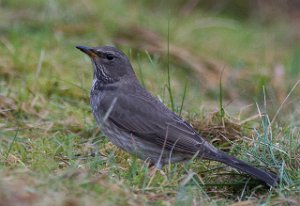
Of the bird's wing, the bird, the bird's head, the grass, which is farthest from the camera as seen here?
the bird's head

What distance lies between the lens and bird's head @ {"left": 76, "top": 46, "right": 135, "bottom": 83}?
7324 mm

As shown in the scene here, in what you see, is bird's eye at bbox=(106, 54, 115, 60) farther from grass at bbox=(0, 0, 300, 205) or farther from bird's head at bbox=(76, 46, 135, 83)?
grass at bbox=(0, 0, 300, 205)

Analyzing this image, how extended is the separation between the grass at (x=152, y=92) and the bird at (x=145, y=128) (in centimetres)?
17

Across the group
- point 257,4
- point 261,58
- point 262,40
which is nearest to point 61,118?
point 261,58

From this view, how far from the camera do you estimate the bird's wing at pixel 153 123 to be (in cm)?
641

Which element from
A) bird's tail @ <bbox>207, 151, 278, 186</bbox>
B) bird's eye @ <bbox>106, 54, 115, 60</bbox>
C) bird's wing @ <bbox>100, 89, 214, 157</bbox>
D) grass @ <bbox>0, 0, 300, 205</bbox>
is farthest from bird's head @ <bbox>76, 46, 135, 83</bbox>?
bird's tail @ <bbox>207, 151, 278, 186</bbox>

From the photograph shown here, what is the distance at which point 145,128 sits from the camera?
666cm

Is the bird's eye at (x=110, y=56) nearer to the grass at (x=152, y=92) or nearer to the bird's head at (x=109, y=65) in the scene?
the bird's head at (x=109, y=65)

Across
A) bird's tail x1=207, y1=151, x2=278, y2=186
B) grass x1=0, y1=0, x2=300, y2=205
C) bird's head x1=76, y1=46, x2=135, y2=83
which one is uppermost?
bird's head x1=76, y1=46, x2=135, y2=83

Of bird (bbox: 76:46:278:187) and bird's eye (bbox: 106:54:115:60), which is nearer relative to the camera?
bird (bbox: 76:46:278:187)

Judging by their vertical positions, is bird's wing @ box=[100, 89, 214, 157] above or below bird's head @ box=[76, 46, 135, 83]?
below

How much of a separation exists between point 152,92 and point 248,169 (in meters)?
3.01

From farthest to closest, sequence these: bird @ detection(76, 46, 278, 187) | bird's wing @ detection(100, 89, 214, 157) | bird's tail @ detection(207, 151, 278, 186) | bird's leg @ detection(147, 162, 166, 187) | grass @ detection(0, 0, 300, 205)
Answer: bird's wing @ detection(100, 89, 214, 157)
bird @ detection(76, 46, 278, 187)
bird's tail @ detection(207, 151, 278, 186)
bird's leg @ detection(147, 162, 166, 187)
grass @ detection(0, 0, 300, 205)

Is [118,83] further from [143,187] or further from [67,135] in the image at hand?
[143,187]
